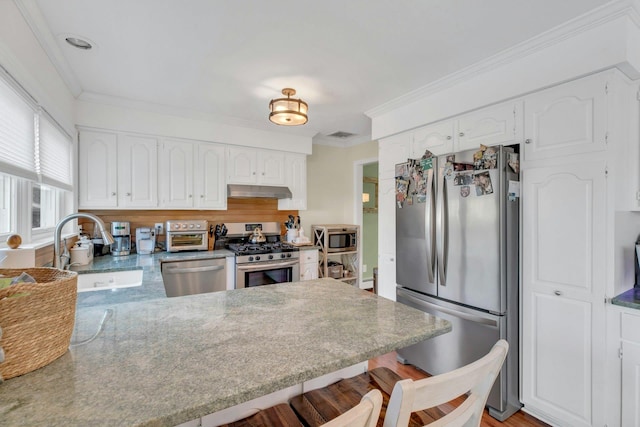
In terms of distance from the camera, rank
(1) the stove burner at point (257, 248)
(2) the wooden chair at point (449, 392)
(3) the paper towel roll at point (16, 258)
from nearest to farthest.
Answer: (2) the wooden chair at point (449, 392), (3) the paper towel roll at point (16, 258), (1) the stove burner at point (257, 248)

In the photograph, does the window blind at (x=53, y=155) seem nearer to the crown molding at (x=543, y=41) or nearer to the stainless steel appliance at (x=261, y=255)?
the stainless steel appliance at (x=261, y=255)

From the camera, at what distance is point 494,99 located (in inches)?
86.4

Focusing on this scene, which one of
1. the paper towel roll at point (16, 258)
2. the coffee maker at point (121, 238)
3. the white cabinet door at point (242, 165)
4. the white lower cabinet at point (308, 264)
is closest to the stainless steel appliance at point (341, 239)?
the white lower cabinet at point (308, 264)

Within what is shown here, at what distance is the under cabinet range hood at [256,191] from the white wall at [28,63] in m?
1.61

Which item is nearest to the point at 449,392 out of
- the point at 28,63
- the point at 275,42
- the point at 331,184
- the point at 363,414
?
the point at 363,414

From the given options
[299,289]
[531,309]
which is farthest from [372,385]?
[531,309]

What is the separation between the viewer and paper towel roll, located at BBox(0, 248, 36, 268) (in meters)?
1.23

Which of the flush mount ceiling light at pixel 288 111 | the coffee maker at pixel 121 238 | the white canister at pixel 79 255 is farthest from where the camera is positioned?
the coffee maker at pixel 121 238

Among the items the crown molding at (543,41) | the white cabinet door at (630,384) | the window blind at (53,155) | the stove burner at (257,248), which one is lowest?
the white cabinet door at (630,384)

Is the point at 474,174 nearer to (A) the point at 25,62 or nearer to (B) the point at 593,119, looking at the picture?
(B) the point at 593,119

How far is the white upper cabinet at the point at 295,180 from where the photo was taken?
13.3 feet

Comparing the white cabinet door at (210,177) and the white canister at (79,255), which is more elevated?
the white cabinet door at (210,177)

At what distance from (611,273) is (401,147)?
5.98 feet

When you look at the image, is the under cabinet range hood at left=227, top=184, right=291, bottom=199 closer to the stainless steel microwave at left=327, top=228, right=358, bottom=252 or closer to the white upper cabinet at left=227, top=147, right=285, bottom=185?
the white upper cabinet at left=227, top=147, right=285, bottom=185
